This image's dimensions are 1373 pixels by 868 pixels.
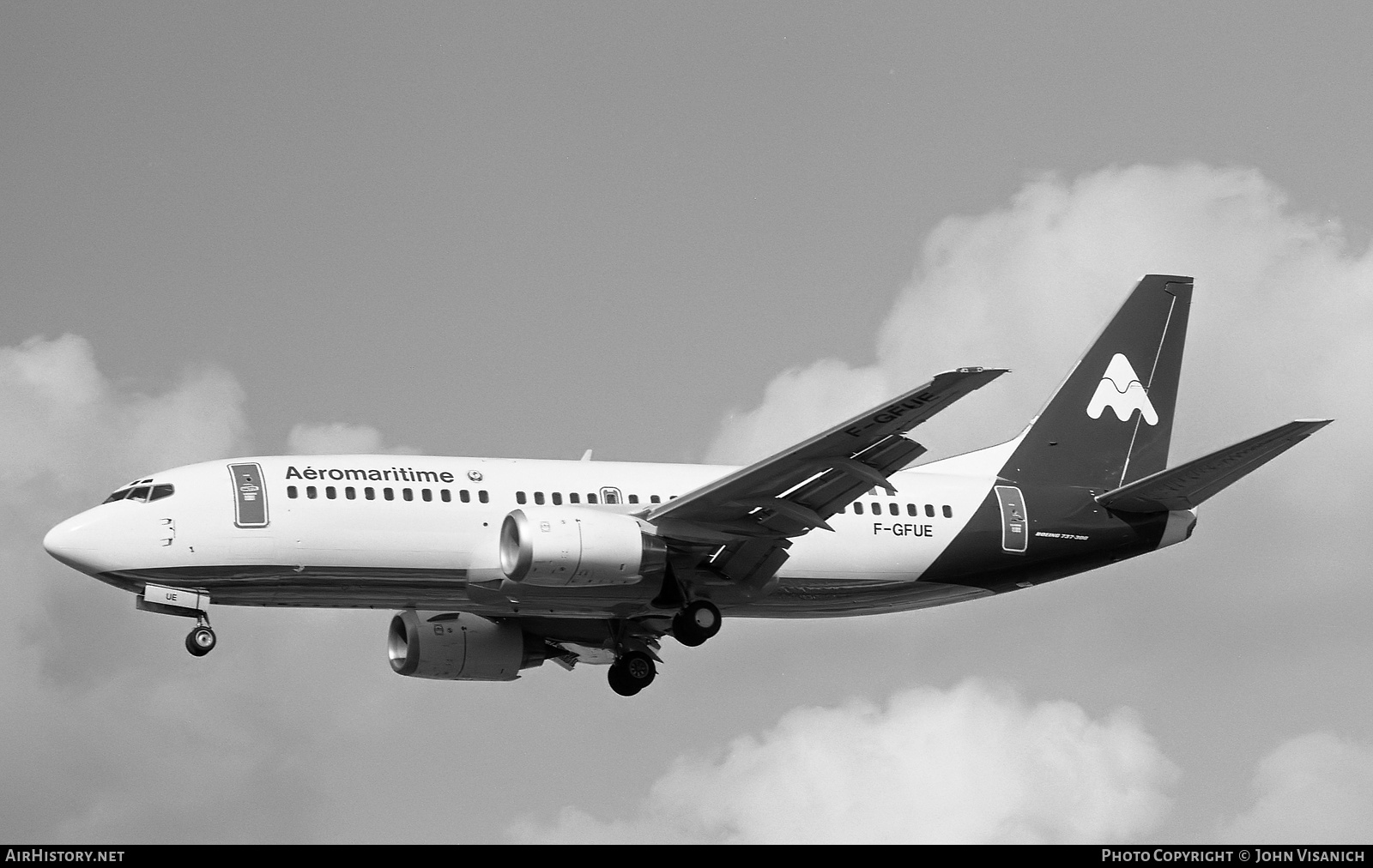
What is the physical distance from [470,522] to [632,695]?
7.12 meters

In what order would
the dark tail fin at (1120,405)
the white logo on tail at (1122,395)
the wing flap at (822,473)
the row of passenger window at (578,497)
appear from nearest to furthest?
1. the wing flap at (822,473)
2. the row of passenger window at (578,497)
3. the dark tail fin at (1120,405)
4. the white logo on tail at (1122,395)

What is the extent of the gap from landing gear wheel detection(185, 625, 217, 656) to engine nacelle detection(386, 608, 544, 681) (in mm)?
6383

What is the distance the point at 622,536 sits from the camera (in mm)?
35062

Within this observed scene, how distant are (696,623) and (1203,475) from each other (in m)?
10.6

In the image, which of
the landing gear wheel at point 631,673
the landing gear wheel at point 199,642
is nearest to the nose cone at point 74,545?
the landing gear wheel at point 199,642

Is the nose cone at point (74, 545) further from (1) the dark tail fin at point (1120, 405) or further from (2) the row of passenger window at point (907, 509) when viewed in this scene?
(1) the dark tail fin at point (1120, 405)

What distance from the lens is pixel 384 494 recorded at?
35500 millimetres

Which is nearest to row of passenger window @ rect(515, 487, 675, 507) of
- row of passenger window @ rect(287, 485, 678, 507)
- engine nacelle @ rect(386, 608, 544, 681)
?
row of passenger window @ rect(287, 485, 678, 507)

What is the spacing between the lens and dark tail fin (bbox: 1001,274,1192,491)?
41.5 meters

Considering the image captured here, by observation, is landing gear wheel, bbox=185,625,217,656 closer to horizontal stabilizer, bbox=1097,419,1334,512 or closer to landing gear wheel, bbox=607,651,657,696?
landing gear wheel, bbox=607,651,657,696

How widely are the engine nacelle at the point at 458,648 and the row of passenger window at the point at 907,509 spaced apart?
7.77 meters

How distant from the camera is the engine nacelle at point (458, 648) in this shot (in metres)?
40.8

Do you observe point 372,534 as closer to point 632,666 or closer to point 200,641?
point 200,641
